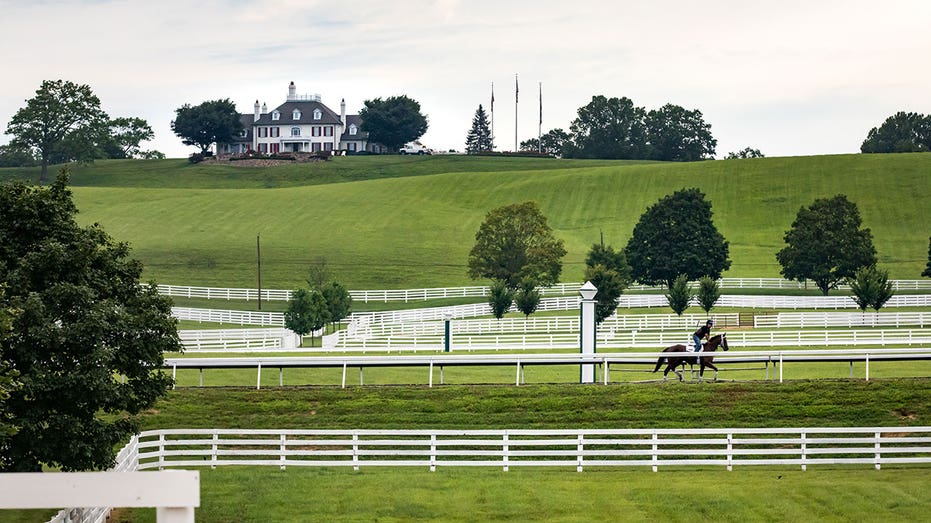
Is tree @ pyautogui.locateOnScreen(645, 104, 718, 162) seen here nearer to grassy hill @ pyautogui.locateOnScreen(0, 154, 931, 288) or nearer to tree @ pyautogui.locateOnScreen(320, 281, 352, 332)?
grassy hill @ pyautogui.locateOnScreen(0, 154, 931, 288)

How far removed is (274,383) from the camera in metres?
45.3

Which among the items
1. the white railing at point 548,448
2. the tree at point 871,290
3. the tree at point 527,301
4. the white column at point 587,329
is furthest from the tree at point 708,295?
the white railing at point 548,448

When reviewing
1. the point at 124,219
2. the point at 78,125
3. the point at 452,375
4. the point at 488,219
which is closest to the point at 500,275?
the point at 488,219

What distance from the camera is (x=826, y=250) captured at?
278 ft

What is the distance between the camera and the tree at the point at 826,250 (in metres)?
84.6

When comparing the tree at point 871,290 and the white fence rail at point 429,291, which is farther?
the white fence rail at point 429,291

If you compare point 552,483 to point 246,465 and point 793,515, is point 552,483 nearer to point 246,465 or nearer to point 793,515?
point 793,515

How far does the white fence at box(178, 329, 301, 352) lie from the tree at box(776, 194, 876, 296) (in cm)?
3764

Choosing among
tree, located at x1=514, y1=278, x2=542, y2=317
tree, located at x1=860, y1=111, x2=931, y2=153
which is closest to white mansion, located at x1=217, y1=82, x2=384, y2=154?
tree, located at x1=860, y1=111, x2=931, y2=153

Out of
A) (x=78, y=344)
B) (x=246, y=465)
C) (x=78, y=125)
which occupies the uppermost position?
(x=78, y=125)

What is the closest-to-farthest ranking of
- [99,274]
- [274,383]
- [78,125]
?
1. [99,274]
2. [274,383]
3. [78,125]

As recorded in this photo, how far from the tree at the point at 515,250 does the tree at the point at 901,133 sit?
4454 inches

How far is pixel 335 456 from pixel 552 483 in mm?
6484

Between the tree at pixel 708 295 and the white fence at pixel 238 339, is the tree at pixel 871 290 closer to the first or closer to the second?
the tree at pixel 708 295
